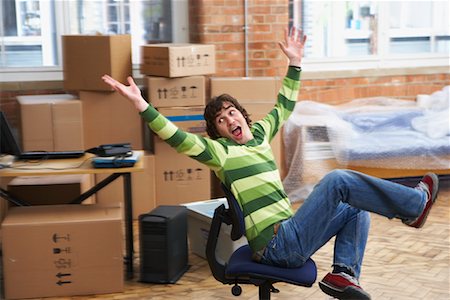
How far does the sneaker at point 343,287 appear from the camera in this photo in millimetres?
3129

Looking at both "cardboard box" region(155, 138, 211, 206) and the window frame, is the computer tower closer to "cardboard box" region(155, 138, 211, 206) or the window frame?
"cardboard box" region(155, 138, 211, 206)

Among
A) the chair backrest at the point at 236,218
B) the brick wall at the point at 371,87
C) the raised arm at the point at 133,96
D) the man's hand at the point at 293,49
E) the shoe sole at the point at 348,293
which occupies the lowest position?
the shoe sole at the point at 348,293

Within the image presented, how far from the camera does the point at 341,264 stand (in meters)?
3.21

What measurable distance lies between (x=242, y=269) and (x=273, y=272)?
0.12 metres

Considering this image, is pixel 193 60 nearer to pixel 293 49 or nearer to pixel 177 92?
pixel 177 92

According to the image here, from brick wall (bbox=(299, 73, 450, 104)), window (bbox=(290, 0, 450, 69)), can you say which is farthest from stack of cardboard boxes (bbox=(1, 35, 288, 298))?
window (bbox=(290, 0, 450, 69))

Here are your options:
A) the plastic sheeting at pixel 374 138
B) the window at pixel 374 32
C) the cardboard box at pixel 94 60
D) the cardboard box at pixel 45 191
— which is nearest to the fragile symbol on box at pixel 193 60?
the cardboard box at pixel 94 60

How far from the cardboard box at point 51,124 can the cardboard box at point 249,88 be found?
3.27ft

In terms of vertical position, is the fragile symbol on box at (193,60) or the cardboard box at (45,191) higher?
the fragile symbol on box at (193,60)

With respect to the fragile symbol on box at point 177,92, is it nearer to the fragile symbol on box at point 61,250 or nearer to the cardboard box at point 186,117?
the cardboard box at point 186,117

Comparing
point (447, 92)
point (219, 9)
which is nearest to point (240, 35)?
point (219, 9)

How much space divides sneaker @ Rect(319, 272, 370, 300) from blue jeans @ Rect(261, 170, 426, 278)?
0.06 metres

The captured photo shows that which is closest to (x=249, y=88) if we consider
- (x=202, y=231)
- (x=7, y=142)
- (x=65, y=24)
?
(x=202, y=231)

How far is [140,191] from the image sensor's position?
5520mm
